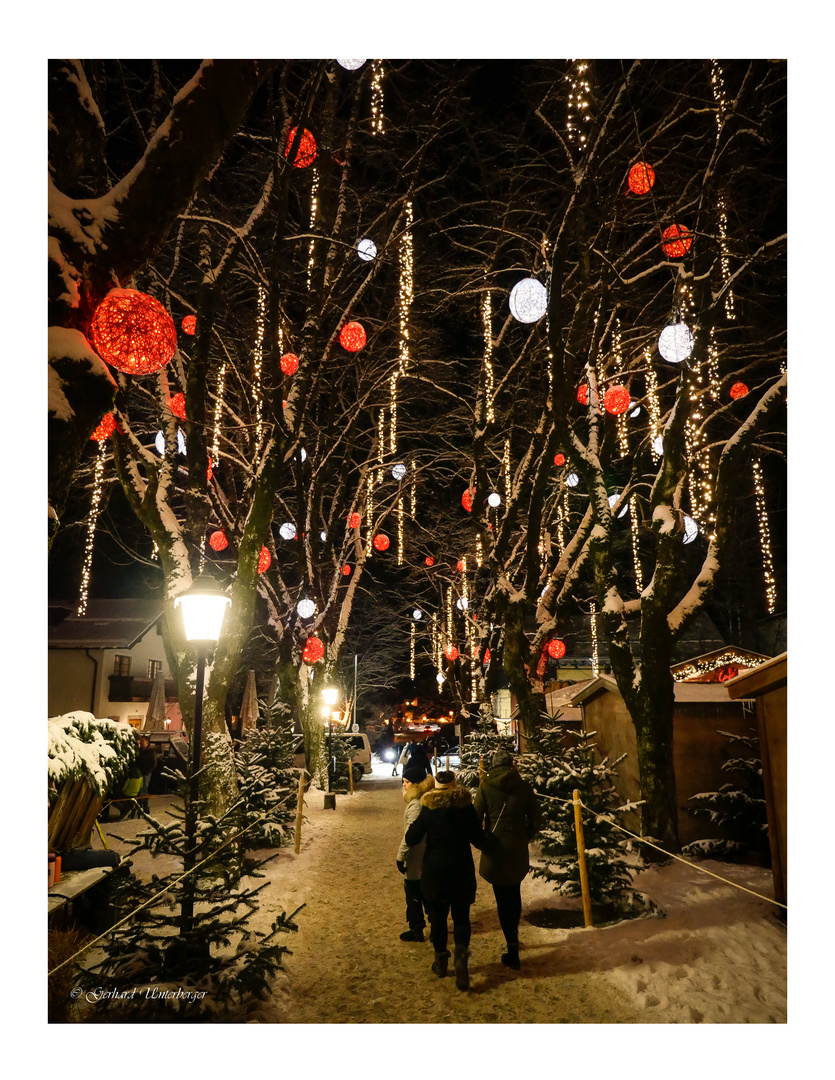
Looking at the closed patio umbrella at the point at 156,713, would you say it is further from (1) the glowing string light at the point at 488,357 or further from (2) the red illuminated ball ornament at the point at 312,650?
(1) the glowing string light at the point at 488,357

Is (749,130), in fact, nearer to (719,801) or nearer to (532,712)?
(719,801)

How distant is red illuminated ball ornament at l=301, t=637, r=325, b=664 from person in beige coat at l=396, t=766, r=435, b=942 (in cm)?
1099

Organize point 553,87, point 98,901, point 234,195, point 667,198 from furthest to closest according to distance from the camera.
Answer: point 234,195
point 667,198
point 553,87
point 98,901

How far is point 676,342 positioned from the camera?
9.03 metres

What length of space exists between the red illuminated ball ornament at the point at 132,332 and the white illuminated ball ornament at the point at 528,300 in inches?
223

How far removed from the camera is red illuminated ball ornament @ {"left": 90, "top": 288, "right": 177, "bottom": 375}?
5258 millimetres

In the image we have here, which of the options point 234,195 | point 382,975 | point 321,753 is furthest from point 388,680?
point 382,975

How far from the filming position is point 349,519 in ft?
65.4

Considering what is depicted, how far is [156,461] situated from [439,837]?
719cm

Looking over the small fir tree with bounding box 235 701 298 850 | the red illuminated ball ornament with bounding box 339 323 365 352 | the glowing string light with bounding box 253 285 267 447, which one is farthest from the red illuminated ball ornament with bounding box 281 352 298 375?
the small fir tree with bounding box 235 701 298 850

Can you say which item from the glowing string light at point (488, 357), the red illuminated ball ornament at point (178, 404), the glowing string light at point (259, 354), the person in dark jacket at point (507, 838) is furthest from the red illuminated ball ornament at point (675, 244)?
the red illuminated ball ornament at point (178, 404)

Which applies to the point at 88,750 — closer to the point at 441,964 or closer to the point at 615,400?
the point at 441,964

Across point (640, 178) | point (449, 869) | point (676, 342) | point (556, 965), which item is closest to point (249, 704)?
point (676, 342)

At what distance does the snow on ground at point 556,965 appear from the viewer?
5219 millimetres
